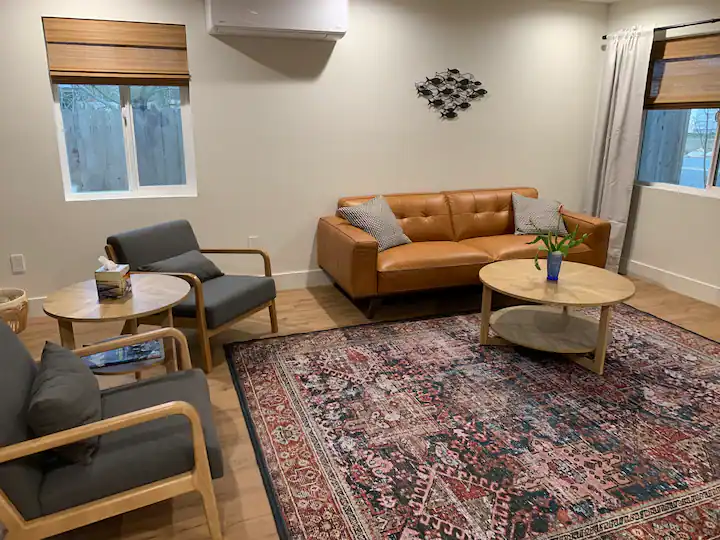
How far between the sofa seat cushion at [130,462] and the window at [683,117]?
4361 mm

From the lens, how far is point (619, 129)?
4805mm

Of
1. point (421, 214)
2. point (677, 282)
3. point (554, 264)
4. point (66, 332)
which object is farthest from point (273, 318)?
point (677, 282)

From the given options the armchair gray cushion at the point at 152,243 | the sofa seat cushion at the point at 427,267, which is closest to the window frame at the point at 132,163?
the armchair gray cushion at the point at 152,243

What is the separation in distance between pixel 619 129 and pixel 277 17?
3096mm

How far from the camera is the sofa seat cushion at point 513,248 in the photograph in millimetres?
4137

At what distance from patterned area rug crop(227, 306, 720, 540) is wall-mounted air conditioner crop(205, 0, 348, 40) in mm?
2189

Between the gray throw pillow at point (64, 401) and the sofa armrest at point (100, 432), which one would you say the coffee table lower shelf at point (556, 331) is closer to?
the sofa armrest at point (100, 432)

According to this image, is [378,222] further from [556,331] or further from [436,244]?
[556,331]

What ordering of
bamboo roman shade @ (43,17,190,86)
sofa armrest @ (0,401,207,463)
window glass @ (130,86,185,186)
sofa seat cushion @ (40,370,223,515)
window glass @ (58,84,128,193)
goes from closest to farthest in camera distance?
sofa armrest @ (0,401,207,463), sofa seat cushion @ (40,370,223,515), bamboo roman shade @ (43,17,190,86), window glass @ (58,84,128,193), window glass @ (130,86,185,186)

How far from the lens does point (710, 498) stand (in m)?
2.12

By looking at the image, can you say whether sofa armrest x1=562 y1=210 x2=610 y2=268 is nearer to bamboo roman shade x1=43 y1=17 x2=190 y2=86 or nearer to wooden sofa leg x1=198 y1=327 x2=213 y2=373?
wooden sofa leg x1=198 y1=327 x2=213 y2=373

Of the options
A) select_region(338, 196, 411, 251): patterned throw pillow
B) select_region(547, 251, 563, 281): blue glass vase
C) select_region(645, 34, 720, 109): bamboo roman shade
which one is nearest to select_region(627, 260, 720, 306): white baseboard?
select_region(645, 34, 720, 109): bamboo roman shade

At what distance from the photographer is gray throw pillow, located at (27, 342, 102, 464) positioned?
5.29ft

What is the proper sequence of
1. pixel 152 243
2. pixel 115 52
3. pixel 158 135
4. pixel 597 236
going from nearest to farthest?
pixel 152 243, pixel 115 52, pixel 158 135, pixel 597 236
